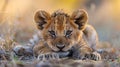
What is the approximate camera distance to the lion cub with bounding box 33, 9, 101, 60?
13.3 m

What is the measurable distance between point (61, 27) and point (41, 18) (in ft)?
2.04

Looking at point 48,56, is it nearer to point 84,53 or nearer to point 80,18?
point 84,53

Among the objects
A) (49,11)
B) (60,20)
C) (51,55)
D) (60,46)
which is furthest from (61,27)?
(49,11)

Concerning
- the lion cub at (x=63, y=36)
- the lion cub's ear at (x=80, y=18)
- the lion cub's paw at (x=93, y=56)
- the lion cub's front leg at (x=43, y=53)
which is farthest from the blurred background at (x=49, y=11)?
the lion cub's paw at (x=93, y=56)

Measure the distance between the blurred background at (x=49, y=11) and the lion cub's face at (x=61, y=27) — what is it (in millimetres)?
1077

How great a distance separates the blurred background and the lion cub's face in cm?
108

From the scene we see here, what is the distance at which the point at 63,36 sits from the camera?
1328cm

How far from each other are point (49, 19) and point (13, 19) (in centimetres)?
479

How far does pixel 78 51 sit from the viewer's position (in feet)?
44.5

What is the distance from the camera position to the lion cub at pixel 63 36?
43.6 ft

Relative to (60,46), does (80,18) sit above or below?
above

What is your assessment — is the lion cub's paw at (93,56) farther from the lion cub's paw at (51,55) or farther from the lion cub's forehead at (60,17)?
the lion cub's forehead at (60,17)

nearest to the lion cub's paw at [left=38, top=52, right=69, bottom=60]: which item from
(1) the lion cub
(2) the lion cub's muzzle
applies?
(1) the lion cub

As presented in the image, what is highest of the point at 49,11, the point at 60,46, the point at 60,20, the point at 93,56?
the point at 60,20
